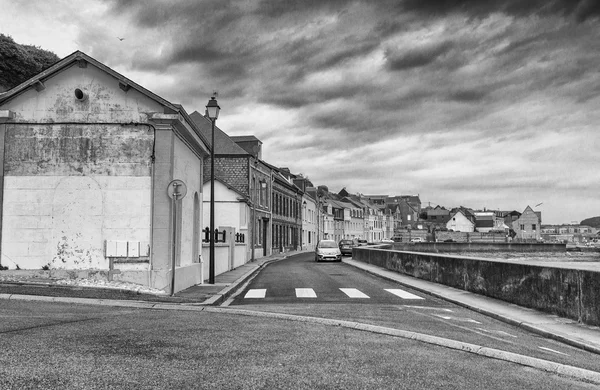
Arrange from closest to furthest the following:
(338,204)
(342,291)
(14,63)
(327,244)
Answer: (342,291) → (14,63) → (327,244) → (338,204)

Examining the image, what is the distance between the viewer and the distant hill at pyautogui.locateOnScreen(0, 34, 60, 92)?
87.1 ft

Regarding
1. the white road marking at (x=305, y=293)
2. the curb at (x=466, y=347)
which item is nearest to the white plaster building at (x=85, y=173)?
the white road marking at (x=305, y=293)

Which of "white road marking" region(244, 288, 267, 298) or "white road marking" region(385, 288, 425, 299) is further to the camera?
"white road marking" region(244, 288, 267, 298)

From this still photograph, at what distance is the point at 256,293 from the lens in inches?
618

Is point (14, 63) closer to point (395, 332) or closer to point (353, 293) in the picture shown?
point (353, 293)

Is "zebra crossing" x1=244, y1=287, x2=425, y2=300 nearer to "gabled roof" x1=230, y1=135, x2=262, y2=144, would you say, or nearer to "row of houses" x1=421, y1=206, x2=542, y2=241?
"gabled roof" x1=230, y1=135, x2=262, y2=144

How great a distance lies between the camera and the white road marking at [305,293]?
14539 millimetres

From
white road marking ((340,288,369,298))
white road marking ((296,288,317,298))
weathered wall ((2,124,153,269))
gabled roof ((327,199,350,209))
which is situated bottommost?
white road marking ((340,288,369,298))

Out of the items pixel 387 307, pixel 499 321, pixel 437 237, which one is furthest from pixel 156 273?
pixel 437 237

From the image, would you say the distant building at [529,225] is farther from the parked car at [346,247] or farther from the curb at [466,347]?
the curb at [466,347]

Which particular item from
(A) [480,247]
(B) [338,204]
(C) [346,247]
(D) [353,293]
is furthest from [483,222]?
(D) [353,293]

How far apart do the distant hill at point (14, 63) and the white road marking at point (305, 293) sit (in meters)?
19.4

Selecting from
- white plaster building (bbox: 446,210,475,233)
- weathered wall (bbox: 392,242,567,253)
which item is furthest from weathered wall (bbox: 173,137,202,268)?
white plaster building (bbox: 446,210,475,233)

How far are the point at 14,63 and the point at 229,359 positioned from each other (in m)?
26.9
